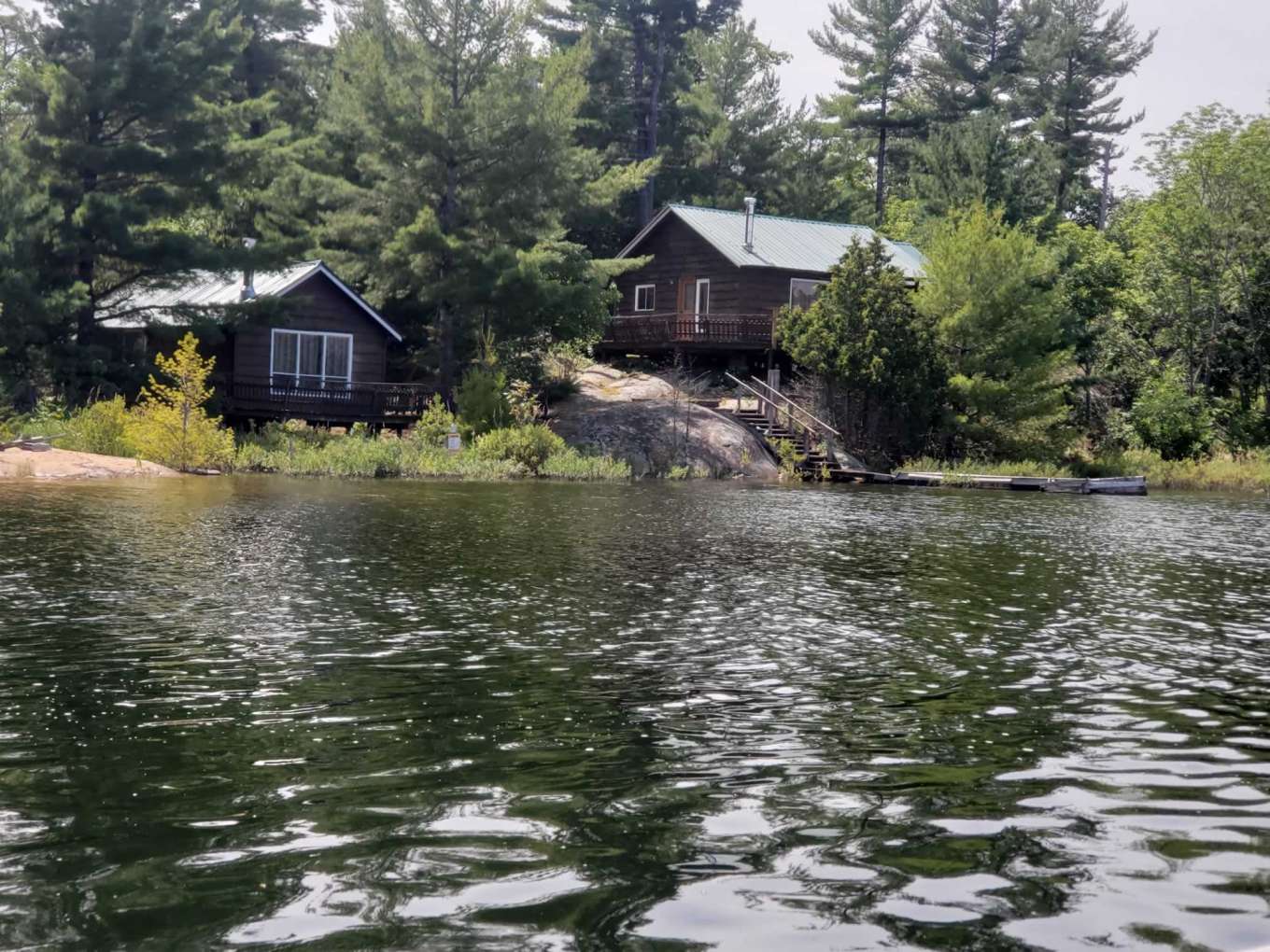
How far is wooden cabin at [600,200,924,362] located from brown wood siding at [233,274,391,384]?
11000 mm

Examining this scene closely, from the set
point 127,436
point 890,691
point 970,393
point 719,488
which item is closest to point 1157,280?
point 970,393

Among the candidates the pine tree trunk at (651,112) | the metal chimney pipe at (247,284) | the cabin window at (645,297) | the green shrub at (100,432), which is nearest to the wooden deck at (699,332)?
the cabin window at (645,297)

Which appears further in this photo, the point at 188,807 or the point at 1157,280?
the point at 1157,280

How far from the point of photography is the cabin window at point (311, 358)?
150ft

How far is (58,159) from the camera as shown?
131 feet

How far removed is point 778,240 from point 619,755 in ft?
162

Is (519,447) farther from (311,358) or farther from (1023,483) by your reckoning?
(1023,483)

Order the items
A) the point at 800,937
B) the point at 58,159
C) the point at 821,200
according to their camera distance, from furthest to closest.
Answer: the point at 821,200
the point at 58,159
the point at 800,937

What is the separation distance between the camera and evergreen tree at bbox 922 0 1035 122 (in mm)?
77188

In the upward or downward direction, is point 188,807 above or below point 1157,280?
below

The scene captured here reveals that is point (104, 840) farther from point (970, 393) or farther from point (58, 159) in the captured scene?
point (970, 393)

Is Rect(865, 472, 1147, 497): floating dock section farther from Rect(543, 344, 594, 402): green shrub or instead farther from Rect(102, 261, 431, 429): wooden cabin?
Rect(102, 261, 431, 429): wooden cabin

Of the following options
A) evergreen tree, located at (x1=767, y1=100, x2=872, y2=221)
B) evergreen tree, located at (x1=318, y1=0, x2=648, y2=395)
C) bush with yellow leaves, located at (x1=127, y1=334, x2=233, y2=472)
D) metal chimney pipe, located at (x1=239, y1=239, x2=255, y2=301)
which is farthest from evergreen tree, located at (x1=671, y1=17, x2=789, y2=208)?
bush with yellow leaves, located at (x1=127, y1=334, x2=233, y2=472)

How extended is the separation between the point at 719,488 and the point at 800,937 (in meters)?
31.8
